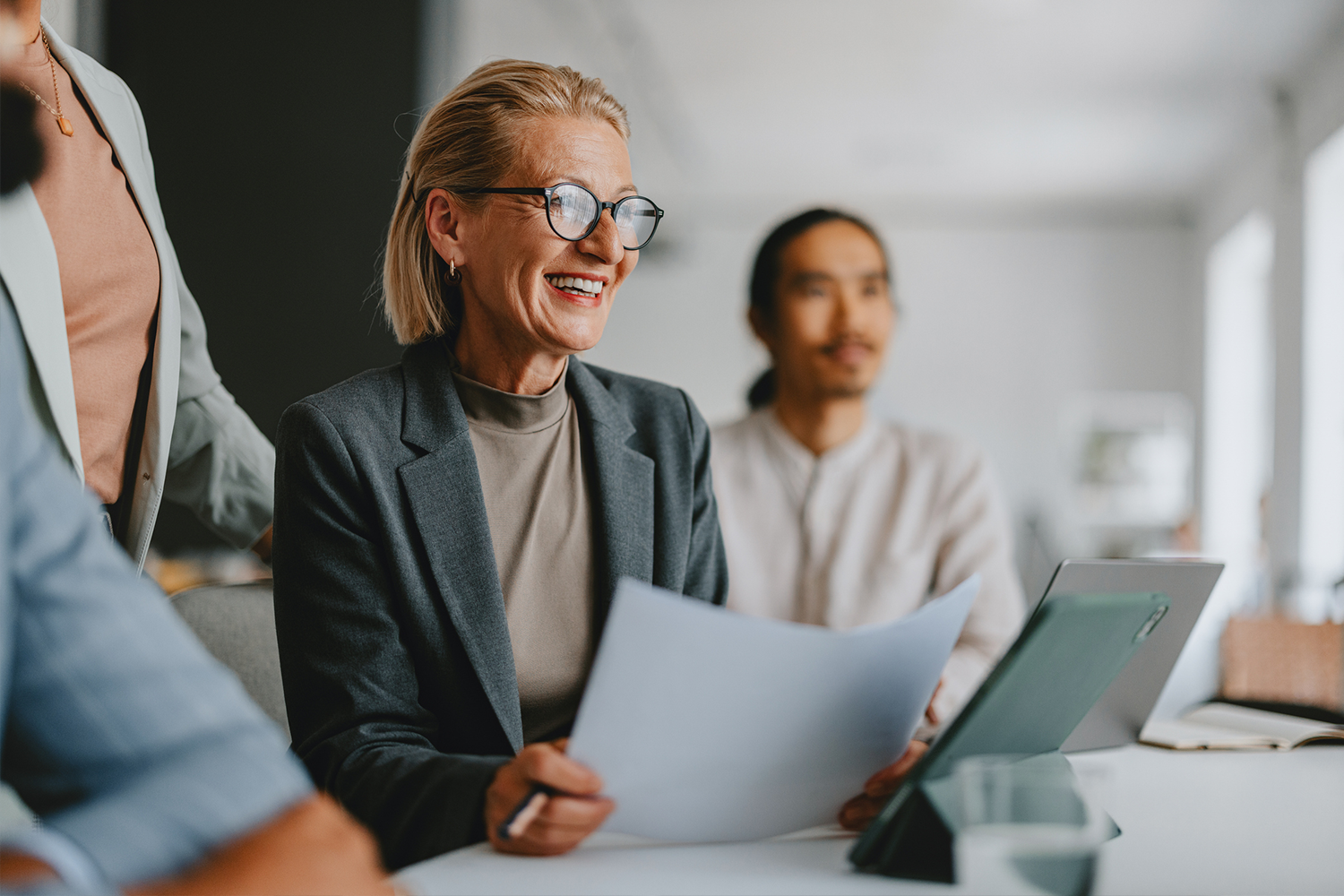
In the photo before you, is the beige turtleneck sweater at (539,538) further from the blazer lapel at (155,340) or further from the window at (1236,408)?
the window at (1236,408)

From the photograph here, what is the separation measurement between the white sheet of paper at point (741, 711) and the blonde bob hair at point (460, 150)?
0.71 m

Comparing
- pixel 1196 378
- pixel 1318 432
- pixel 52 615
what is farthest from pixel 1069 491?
pixel 52 615

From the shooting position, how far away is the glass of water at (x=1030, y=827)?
68 centimetres

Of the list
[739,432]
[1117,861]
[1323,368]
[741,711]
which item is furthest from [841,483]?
[1323,368]

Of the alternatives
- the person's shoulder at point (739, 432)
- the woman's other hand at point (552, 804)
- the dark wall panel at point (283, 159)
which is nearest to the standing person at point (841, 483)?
the person's shoulder at point (739, 432)

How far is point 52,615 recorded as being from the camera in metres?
0.51

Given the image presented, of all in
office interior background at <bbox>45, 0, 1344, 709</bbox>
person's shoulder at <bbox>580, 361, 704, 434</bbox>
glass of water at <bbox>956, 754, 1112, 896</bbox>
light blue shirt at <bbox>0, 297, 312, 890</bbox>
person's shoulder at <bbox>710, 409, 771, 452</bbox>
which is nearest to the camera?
light blue shirt at <bbox>0, 297, 312, 890</bbox>

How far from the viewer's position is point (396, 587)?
1089 mm

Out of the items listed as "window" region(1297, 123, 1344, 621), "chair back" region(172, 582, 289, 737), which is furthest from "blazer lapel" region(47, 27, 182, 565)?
"window" region(1297, 123, 1344, 621)

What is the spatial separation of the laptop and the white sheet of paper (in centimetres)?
13

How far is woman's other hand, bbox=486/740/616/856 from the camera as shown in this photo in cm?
75

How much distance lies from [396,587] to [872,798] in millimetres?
535

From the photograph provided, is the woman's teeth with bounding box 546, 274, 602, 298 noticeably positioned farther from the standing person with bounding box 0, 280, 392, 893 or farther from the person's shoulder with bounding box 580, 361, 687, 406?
the standing person with bounding box 0, 280, 392, 893

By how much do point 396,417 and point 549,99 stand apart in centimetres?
43
